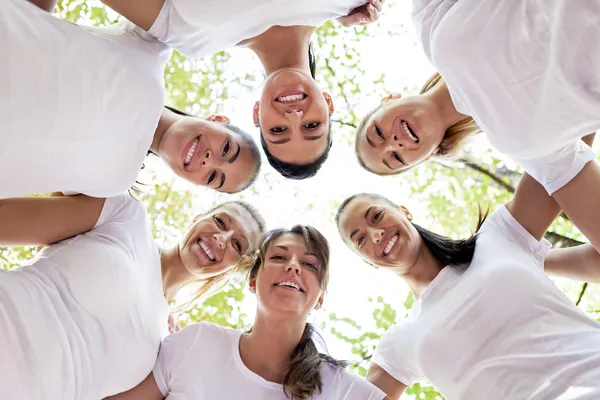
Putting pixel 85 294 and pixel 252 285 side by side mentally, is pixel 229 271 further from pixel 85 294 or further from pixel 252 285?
pixel 85 294

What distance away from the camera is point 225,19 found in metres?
2.05

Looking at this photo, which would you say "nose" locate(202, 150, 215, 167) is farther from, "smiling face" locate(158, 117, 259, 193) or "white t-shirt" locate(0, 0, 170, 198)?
"white t-shirt" locate(0, 0, 170, 198)

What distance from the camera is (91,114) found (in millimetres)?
1833

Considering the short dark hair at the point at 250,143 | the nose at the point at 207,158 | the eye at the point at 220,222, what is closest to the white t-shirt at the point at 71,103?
the nose at the point at 207,158

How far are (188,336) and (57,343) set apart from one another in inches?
28.9

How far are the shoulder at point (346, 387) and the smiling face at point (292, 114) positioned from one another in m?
1.09

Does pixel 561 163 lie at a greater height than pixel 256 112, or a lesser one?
greater

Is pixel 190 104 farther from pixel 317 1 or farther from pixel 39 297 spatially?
pixel 39 297

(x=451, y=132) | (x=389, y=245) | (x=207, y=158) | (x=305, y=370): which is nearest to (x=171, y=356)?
(x=305, y=370)

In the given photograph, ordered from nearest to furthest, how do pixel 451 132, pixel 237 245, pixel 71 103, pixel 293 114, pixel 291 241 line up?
pixel 71 103
pixel 293 114
pixel 451 132
pixel 291 241
pixel 237 245

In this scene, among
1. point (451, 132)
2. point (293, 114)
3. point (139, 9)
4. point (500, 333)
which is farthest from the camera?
point (451, 132)

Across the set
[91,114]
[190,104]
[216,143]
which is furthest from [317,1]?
[190,104]

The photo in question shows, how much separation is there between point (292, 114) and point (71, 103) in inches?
37.4

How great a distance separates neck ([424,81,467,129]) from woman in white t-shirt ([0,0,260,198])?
4.19 ft
